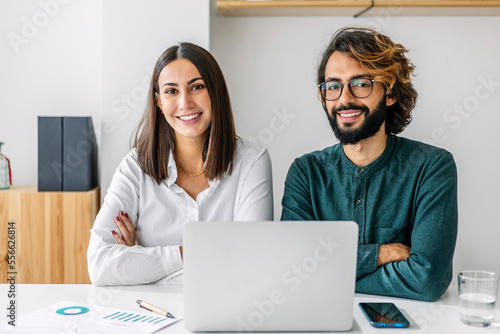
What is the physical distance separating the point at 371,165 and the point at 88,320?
3.52 ft

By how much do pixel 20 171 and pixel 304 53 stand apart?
1642 mm

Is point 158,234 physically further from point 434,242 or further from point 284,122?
point 284,122

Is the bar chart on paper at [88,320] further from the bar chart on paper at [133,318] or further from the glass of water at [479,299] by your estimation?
the glass of water at [479,299]

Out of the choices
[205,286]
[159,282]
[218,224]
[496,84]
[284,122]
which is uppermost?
[496,84]

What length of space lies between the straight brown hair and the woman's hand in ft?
0.62

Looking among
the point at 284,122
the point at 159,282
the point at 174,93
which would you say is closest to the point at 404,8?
the point at 284,122

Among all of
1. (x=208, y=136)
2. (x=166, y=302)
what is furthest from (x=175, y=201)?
(x=166, y=302)

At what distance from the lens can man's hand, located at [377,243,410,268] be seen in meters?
1.64

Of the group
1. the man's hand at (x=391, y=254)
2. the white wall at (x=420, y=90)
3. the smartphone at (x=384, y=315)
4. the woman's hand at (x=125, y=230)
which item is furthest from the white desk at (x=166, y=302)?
the white wall at (x=420, y=90)

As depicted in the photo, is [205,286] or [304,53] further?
[304,53]

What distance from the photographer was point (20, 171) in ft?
9.46

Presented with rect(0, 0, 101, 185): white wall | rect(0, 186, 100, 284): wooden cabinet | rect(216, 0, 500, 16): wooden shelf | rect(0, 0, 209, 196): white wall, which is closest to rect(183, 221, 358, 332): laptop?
rect(0, 186, 100, 284): wooden cabinet

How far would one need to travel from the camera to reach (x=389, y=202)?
1817mm

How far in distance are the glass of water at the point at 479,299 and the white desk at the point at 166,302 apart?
0.09 ft
